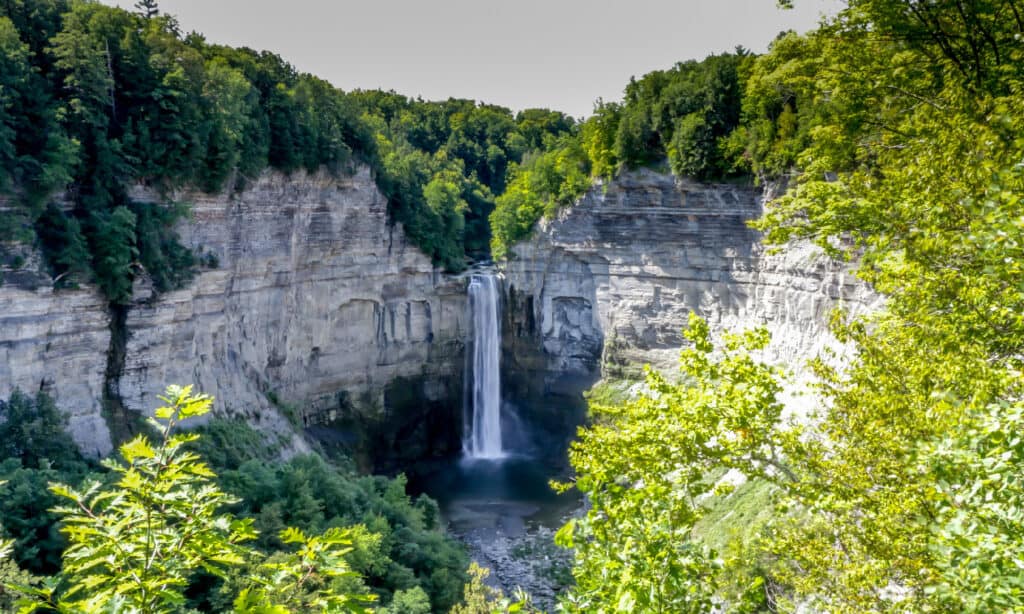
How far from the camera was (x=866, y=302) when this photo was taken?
25875mm

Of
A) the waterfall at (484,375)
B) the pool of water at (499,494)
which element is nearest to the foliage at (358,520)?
the pool of water at (499,494)

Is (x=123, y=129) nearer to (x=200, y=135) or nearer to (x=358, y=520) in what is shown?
(x=200, y=135)

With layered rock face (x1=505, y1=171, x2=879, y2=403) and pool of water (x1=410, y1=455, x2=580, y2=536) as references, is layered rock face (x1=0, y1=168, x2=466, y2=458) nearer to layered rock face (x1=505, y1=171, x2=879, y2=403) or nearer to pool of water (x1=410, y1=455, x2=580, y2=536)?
pool of water (x1=410, y1=455, x2=580, y2=536)

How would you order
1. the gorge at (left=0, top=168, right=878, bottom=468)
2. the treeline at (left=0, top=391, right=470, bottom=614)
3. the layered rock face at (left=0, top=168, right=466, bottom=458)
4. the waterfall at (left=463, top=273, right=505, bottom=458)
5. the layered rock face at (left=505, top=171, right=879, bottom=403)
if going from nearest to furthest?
the treeline at (left=0, top=391, right=470, bottom=614) → the layered rock face at (left=0, top=168, right=466, bottom=458) → the gorge at (left=0, top=168, right=878, bottom=468) → the layered rock face at (left=505, top=171, right=879, bottom=403) → the waterfall at (left=463, top=273, right=505, bottom=458)

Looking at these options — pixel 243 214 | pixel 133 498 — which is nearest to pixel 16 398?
pixel 243 214

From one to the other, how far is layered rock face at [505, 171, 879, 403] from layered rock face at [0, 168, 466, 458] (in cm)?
516

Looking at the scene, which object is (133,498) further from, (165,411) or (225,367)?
(225,367)

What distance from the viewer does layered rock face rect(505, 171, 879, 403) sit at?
2992 cm

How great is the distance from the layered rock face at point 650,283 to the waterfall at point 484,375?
1175mm

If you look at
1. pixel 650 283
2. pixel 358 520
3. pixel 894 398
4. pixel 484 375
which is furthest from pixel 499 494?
pixel 894 398

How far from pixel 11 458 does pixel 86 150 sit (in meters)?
10.1

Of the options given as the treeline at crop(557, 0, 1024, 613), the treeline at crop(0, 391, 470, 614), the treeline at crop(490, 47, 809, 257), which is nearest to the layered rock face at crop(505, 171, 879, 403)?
the treeline at crop(490, 47, 809, 257)

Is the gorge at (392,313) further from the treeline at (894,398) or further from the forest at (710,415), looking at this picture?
the treeline at (894,398)

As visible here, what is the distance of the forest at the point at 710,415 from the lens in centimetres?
554
